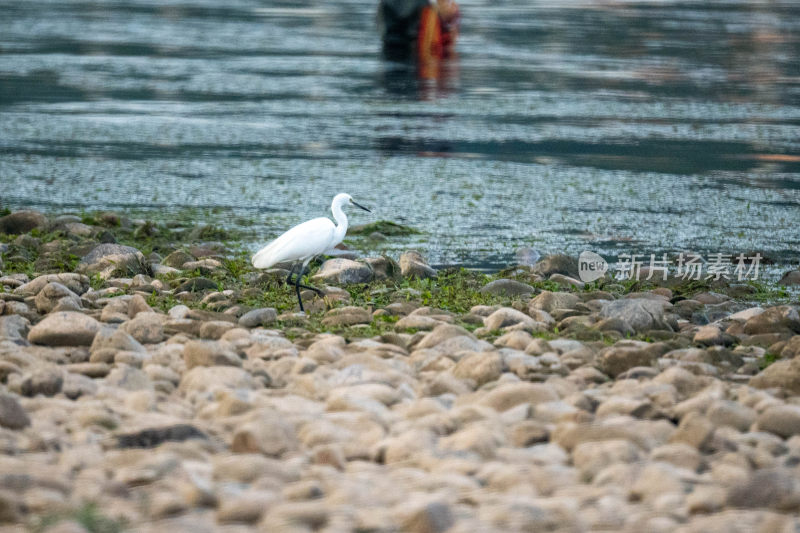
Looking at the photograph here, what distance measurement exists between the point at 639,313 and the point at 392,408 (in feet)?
7.60

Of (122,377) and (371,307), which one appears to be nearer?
(122,377)

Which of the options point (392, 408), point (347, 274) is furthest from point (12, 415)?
point (347, 274)

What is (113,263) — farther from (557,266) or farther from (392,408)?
(392,408)

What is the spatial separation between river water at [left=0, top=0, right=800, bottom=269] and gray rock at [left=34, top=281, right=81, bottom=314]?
2976mm

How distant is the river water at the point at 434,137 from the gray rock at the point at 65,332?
3792 millimetres

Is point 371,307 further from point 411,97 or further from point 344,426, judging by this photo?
point 411,97

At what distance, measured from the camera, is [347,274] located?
27.5 feet

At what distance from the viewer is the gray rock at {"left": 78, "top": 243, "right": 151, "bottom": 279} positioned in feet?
27.3

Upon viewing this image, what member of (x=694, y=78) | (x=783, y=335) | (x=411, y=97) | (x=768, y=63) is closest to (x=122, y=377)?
(x=783, y=335)

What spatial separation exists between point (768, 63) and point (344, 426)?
21033mm

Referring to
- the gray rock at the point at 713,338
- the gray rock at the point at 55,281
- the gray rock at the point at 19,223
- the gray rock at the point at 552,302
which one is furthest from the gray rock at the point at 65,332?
the gray rock at the point at 19,223

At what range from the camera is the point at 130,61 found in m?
22.6

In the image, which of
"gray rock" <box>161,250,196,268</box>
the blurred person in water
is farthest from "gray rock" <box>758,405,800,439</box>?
the blurred person in water

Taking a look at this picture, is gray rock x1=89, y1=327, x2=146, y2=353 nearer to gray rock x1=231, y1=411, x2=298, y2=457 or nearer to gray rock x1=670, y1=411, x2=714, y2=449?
gray rock x1=231, y1=411, x2=298, y2=457
